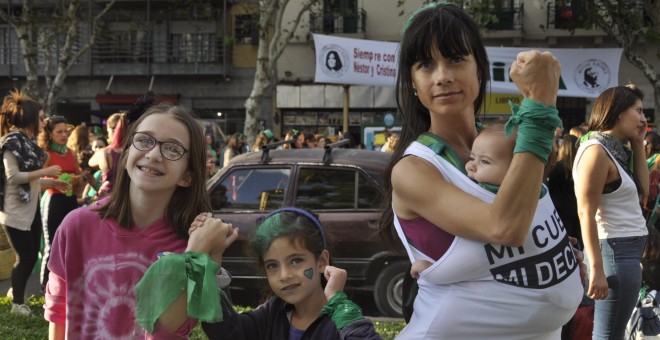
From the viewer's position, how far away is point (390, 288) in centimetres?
686

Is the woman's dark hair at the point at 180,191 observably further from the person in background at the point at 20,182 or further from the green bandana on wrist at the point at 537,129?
the person in background at the point at 20,182

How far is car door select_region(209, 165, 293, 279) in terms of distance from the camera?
22.8 feet

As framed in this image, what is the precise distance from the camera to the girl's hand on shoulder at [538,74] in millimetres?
1626

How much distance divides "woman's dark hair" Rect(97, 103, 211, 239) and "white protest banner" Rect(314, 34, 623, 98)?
14.0m

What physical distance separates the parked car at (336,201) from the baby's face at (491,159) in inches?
193

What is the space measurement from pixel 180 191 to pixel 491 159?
114 cm

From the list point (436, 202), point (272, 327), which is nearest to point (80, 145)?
point (272, 327)

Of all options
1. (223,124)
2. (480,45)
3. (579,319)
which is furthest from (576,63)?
(480,45)

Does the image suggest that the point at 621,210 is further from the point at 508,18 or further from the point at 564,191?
the point at 508,18

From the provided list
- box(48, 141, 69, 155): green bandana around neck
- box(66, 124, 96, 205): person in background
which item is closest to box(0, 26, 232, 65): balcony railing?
box(66, 124, 96, 205): person in background

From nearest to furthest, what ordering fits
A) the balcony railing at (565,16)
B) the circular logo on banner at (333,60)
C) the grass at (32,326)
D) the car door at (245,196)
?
the grass at (32,326) → the car door at (245,196) → the circular logo on banner at (333,60) → the balcony railing at (565,16)

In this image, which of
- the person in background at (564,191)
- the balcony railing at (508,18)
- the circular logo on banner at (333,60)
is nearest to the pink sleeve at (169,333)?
the person in background at (564,191)

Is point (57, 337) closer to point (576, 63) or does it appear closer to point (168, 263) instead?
point (168, 263)

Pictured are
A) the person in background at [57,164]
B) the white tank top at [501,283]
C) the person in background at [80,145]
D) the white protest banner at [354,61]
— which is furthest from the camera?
the white protest banner at [354,61]
